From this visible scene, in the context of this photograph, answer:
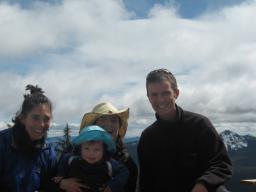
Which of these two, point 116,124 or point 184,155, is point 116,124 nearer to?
point 116,124

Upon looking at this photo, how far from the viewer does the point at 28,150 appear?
5.44 meters

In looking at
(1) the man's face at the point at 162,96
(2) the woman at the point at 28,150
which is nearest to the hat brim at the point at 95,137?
(2) the woman at the point at 28,150

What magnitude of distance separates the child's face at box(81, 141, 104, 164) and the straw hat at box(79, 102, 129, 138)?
79cm

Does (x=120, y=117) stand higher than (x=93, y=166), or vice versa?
(x=120, y=117)

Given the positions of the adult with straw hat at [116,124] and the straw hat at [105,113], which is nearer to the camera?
the adult with straw hat at [116,124]

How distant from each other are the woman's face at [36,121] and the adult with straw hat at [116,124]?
3.44ft

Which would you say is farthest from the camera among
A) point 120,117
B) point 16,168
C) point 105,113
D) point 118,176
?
point 120,117

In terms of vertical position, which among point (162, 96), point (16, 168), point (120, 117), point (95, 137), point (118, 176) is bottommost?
point (118, 176)

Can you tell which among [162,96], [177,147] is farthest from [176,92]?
[177,147]

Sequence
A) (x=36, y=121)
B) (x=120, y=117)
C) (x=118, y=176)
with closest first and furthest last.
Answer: (x=36, y=121), (x=118, y=176), (x=120, y=117)

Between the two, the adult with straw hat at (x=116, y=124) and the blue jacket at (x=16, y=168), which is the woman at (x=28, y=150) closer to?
the blue jacket at (x=16, y=168)

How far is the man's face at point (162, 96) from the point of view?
17.8 ft

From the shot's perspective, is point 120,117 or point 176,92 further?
point 120,117

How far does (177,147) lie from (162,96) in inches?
29.4
